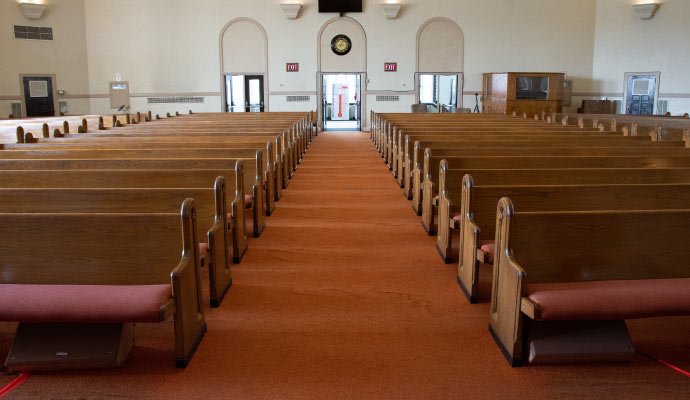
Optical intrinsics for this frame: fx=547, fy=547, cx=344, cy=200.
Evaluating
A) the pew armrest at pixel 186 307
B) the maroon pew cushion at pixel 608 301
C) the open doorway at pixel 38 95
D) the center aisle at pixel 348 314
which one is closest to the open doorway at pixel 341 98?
the open doorway at pixel 38 95

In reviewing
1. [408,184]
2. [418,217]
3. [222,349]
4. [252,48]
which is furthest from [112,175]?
[252,48]

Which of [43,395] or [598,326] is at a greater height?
[598,326]

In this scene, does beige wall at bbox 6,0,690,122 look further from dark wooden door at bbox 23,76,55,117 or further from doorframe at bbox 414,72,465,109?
dark wooden door at bbox 23,76,55,117

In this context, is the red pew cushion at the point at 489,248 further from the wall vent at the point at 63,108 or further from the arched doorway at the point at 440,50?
the wall vent at the point at 63,108

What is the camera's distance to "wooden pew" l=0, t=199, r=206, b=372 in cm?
216

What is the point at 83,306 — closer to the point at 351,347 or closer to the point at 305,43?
the point at 351,347

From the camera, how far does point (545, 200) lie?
2918 mm

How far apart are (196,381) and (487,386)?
112 centimetres

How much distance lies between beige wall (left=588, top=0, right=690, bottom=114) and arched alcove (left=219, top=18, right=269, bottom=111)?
8.99 metres

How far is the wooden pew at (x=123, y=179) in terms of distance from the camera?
3416 millimetres

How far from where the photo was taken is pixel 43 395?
2012 millimetres

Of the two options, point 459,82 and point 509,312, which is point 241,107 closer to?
point 459,82

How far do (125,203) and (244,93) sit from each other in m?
13.4

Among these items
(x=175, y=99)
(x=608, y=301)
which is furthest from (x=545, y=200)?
(x=175, y=99)
